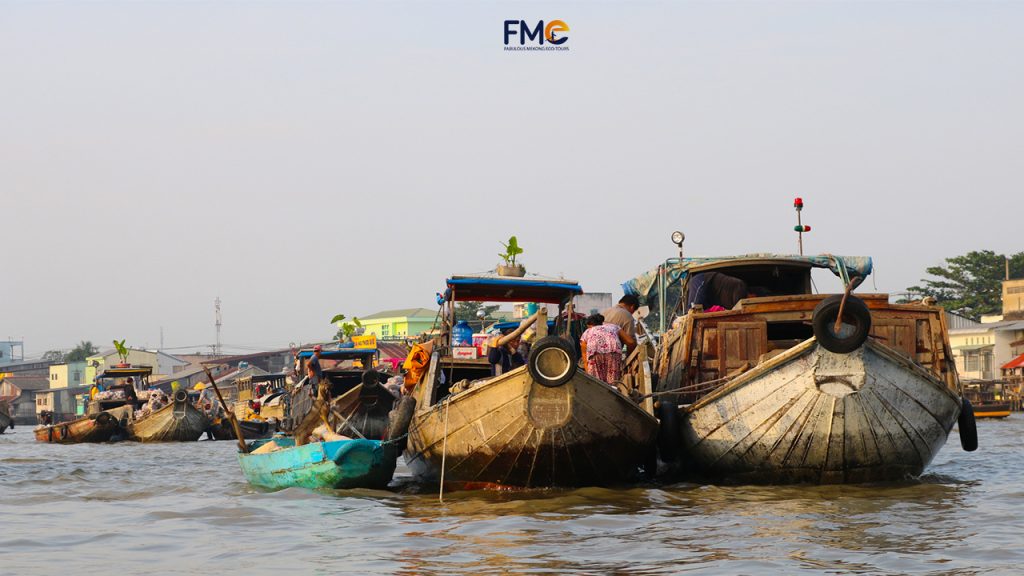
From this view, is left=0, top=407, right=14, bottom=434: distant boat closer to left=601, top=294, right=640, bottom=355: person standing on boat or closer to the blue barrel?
the blue barrel

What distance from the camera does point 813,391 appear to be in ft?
34.7

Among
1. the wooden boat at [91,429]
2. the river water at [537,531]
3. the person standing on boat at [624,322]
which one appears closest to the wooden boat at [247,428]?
the wooden boat at [91,429]

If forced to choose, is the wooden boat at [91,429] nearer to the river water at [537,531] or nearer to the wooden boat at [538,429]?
the river water at [537,531]

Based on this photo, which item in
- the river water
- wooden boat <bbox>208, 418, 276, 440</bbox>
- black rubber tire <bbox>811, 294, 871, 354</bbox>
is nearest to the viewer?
the river water

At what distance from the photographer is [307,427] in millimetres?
15320

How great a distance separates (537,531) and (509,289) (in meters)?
5.42

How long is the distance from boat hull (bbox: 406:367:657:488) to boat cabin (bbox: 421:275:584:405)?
1.35m

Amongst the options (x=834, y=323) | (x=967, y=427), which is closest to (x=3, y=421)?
(x=967, y=427)

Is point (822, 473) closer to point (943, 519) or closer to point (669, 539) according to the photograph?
point (943, 519)

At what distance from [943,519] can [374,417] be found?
42.3 feet

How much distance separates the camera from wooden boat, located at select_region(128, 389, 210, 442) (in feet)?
116

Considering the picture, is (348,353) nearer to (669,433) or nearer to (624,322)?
(624,322)

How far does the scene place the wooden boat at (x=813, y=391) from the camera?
10477 millimetres

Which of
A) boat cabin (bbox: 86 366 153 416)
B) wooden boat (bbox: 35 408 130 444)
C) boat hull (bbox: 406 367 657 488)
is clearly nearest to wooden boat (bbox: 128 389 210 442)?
wooden boat (bbox: 35 408 130 444)
